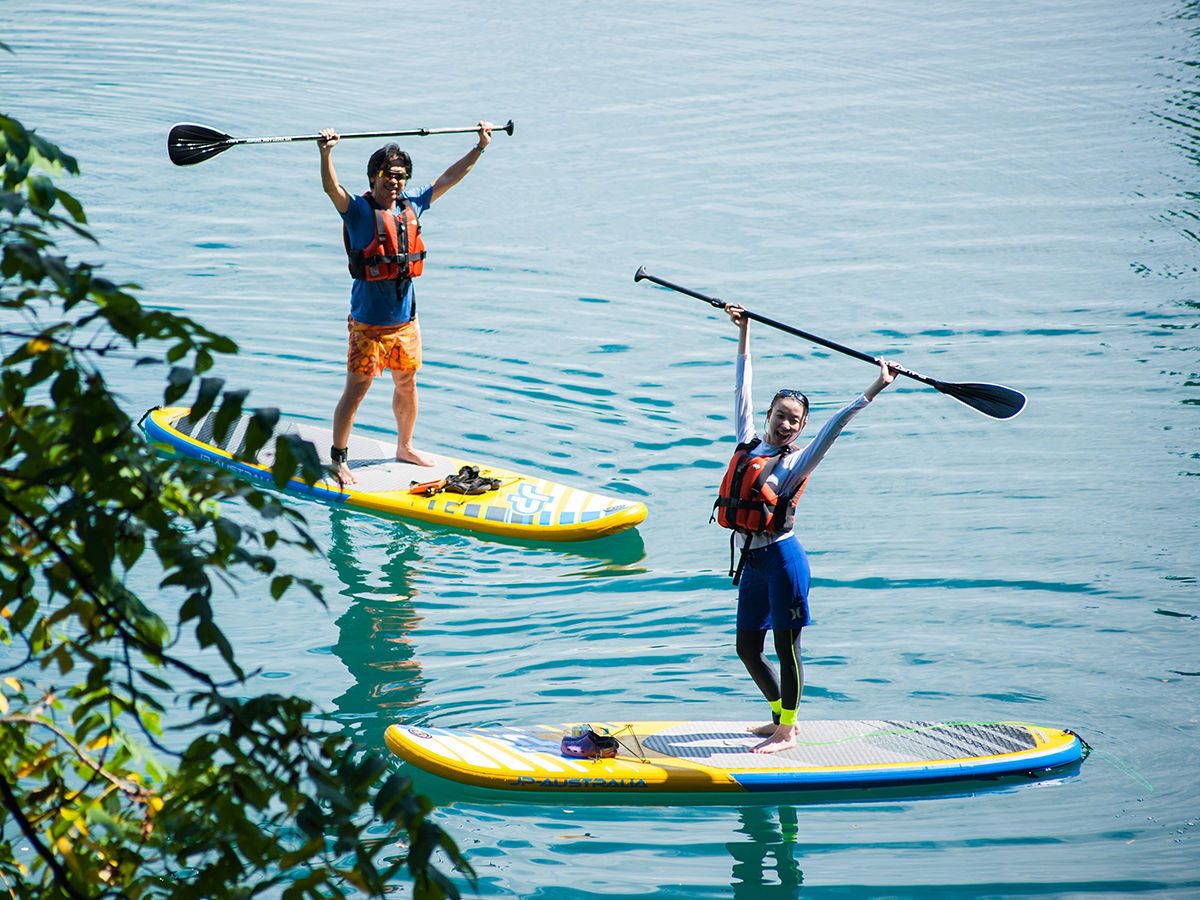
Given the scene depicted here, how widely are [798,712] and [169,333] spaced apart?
16.5 ft

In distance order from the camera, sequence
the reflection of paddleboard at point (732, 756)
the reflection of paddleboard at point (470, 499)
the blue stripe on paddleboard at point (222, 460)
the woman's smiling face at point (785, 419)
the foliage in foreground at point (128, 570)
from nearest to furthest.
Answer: the foliage in foreground at point (128, 570) < the reflection of paddleboard at point (732, 756) < the woman's smiling face at point (785, 419) < the reflection of paddleboard at point (470, 499) < the blue stripe on paddleboard at point (222, 460)

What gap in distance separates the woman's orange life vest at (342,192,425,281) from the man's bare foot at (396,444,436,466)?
4.08 feet

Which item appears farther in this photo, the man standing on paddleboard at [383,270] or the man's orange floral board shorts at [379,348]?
the man's orange floral board shorts at [379,348]

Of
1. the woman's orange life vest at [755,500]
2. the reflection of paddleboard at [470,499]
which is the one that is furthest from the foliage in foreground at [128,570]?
the reflection of paddleboard at [470,499]

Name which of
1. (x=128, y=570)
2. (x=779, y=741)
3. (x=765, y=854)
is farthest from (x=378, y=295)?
(x=128, y=570)

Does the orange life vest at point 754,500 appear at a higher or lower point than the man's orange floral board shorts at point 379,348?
lower

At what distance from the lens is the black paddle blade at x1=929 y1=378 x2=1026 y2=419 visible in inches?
266

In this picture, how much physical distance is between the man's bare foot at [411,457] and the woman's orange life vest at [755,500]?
11.3 feet

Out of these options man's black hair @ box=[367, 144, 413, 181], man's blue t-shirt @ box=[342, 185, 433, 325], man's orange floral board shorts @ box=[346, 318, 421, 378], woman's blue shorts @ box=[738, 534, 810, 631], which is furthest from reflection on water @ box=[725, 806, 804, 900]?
man's black hair @ box=[367, 144, 413, 181]

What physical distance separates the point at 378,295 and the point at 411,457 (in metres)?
1.18

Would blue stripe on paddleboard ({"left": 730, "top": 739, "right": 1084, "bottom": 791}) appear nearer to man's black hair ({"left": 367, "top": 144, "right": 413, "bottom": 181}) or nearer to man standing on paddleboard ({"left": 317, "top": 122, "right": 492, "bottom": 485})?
man standing on paddleboard ({"left": 317, "top": 122, "right": 492, "bottom": 485})

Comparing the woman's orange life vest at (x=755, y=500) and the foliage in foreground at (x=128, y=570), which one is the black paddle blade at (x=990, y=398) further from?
the foliage in foreground at (x=128, y=570)

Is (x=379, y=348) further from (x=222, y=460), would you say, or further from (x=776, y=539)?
(x=776, y=539)

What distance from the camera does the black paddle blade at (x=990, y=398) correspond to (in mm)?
6755
